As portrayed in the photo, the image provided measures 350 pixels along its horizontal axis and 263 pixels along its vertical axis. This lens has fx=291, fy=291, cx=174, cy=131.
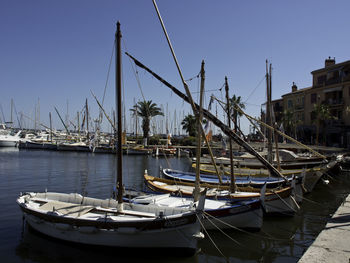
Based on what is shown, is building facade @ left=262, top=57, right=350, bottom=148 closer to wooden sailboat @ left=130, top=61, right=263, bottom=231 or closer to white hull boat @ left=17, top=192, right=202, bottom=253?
wooden sailboat @ left=130, top=61, right=263, bottom=231

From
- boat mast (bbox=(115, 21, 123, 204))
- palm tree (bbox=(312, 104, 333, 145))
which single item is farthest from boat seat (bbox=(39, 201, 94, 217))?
palm tree (bbox=(312, 104, 333, 145))

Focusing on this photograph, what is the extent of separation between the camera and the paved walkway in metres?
8.66

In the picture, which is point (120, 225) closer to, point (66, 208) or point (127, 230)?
point (127, 230)

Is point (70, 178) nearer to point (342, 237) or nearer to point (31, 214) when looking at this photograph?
point (31, 214)

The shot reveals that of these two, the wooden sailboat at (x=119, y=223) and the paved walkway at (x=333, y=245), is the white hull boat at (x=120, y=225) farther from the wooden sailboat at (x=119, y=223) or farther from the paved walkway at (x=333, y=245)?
the paved walkway at (x=333, y=245)

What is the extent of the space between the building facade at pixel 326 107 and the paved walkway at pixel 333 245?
1463 inches

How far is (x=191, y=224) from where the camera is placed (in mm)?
11078

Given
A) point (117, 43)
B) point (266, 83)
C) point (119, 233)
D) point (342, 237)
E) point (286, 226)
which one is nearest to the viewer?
point (342, 237)

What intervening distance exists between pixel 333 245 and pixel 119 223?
24.8 ft

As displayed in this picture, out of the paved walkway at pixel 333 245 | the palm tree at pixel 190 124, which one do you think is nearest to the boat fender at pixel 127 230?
the paved walkway at pixel 333 245

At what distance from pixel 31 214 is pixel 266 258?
10514 millimetres

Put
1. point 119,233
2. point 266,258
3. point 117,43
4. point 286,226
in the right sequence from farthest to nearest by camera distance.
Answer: point 286,226, point 117,43, point 266,258, point 119,233

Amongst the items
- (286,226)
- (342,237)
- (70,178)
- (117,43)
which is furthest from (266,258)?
(70,178)

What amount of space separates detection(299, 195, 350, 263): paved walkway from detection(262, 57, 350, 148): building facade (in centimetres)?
3715
